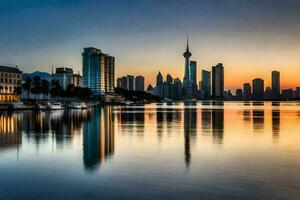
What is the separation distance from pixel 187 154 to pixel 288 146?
32.2ft

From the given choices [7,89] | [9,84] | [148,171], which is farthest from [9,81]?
[148,171]

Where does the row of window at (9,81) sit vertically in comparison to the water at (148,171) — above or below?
above

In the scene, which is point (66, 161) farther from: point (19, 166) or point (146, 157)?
point (146, 157)

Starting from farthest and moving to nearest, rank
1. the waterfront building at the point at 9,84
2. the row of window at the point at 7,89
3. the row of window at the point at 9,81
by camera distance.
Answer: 1. the row of window at the point at 9,81
2. the row of window at the point at 7,89
3. the waterfront building at the point at 9,84

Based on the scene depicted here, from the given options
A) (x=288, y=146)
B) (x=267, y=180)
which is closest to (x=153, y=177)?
(x=267, y=180)

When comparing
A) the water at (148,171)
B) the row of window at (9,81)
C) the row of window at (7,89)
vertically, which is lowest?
the water at (148,171)

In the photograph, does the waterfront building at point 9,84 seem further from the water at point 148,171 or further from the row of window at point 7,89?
the water at point 148,171

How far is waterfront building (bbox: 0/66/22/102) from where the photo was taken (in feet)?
526

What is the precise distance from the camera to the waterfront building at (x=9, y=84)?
160212 millimetres

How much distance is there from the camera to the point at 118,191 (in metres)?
15.1

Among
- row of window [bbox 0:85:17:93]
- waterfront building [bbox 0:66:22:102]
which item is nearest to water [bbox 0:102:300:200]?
waterfront building [bbox 0:66:22:102]

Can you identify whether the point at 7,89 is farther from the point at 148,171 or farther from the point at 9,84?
the point at 148,171

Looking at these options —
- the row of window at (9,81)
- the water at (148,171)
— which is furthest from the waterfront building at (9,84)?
the water at (148,171)

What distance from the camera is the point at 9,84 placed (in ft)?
544
